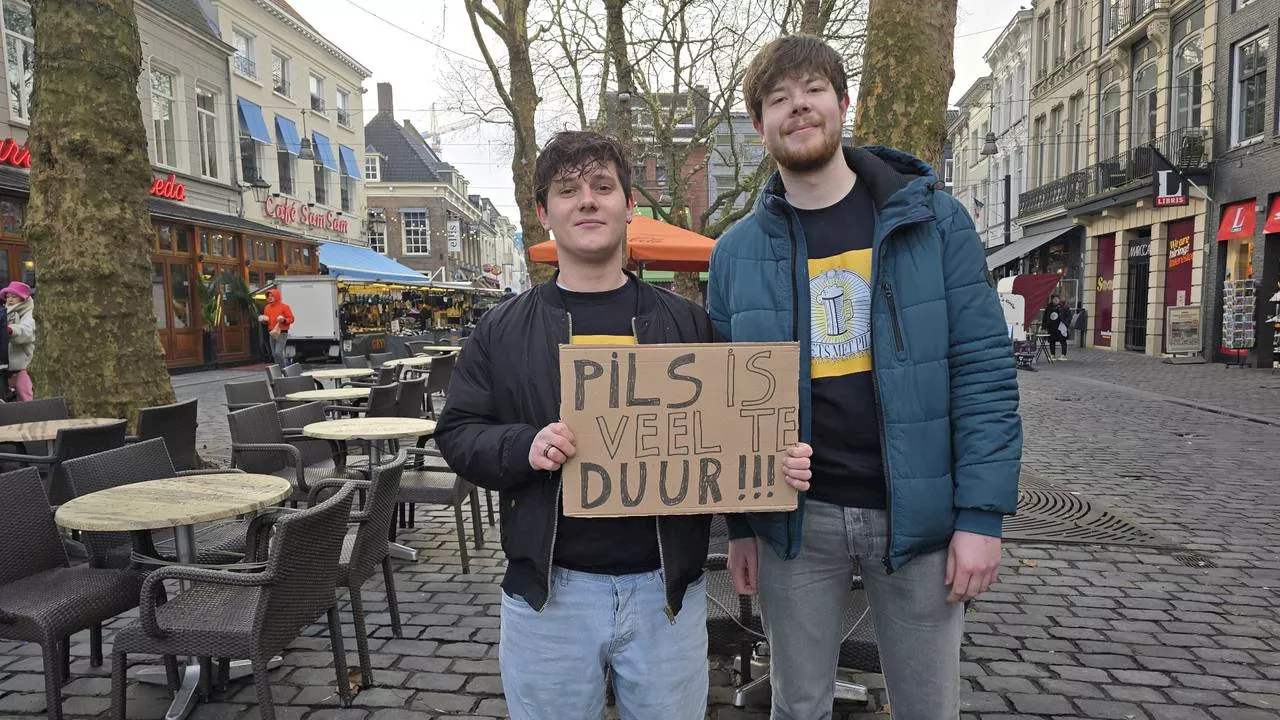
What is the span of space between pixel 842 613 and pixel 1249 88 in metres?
20.8

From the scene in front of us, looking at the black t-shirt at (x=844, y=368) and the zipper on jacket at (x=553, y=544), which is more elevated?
the black t-shirt at (x=844, y=368)

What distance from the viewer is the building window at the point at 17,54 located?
14.6 meters

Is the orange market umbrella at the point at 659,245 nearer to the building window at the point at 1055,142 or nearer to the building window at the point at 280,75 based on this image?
the building window at the point at 280,75

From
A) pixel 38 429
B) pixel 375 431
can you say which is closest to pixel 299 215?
pixel 38 429

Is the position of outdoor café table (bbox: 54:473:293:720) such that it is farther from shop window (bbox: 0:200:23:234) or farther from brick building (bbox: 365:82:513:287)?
brick building (bbox: 365:82:513:287)

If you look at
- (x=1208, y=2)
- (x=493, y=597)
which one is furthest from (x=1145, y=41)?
(x=493, y=597)

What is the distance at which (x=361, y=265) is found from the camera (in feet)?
90.6

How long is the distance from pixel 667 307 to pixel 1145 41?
2574 cm

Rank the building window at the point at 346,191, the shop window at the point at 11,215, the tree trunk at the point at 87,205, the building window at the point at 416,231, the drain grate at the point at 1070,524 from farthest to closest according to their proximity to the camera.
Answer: the building window at the point at 416,231, the building window at the point at 346,191, the shop window at the point at 11,215, the tree trunk at the point at 87,205, the drain grate at the point at 1070,524

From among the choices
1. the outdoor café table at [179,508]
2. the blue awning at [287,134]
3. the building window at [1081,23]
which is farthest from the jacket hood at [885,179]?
the building window at [1081,23]

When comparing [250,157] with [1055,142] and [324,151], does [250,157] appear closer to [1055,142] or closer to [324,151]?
[324,151]

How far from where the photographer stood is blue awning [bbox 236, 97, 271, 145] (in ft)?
74.1

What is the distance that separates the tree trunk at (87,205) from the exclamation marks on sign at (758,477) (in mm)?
6030

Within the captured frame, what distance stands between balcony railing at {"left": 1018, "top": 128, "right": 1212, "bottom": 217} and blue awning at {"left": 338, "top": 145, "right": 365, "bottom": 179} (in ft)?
84.1
